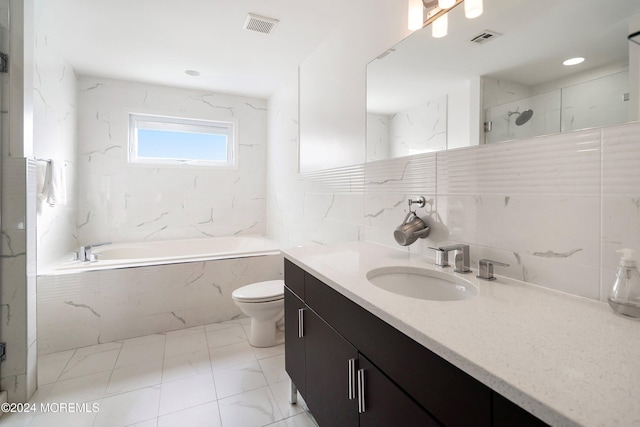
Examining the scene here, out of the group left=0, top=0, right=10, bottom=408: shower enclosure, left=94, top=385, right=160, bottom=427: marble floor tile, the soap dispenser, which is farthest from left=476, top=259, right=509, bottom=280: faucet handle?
left=0, top=0, right=10, bottom=408: shower enclosure

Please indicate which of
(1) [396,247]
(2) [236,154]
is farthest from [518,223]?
(2) [236,154]

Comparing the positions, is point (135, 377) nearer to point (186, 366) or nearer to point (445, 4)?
point (186, 366)

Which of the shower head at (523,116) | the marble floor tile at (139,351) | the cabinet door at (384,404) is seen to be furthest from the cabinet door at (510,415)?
the marble floor tile at (139,351)

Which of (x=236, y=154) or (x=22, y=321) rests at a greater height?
(x=236, y=154)

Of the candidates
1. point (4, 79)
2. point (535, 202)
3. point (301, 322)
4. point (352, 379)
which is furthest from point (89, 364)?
point (535, 202)

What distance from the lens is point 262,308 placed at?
2.07m

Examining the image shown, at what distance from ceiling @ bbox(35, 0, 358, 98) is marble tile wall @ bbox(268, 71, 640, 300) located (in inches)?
50.6

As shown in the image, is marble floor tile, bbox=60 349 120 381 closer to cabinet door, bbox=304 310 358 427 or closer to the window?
cabinet door, bbox=304 310 358 427

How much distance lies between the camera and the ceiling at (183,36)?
1958 millimetres

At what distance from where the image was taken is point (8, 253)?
62.4 inches

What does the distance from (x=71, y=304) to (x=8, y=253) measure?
750mm

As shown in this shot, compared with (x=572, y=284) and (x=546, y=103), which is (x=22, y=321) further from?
(x=546, y=103)

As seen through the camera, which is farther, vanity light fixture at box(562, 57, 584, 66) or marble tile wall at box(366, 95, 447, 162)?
marble tile wall at box(366, 95, 447, 162)

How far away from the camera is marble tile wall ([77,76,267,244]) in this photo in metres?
3.10
